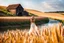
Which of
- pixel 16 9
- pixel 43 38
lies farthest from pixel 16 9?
pixel 43 38

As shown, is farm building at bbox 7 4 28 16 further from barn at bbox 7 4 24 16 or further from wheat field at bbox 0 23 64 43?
wheat field at bbox 0 23 64 43

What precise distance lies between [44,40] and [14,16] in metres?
0.84

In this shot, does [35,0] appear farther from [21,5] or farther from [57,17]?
[57,17]

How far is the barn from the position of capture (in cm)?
174

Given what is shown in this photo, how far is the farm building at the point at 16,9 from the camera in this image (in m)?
1.74

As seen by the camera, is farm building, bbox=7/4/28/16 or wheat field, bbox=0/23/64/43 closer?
wheat field, bbox=0/23/64/43

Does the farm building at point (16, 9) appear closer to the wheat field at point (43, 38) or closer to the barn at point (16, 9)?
the barn at point (16, 9)

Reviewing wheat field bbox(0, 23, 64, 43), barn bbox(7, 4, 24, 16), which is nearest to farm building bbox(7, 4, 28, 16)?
barn bbox(7, 4, 24, 16)

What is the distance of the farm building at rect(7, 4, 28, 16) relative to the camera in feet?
5.72

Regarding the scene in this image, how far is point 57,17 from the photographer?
1.85m

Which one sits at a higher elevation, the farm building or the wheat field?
the farm building

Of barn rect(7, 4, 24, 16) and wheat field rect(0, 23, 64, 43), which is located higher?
barn rect(7, 4, 24, 16)

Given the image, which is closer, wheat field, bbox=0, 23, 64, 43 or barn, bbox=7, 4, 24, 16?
wheat field, bbox=0, 23, 64, 43

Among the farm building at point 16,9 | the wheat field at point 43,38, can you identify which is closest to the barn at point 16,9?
the farm building at point 16,9
